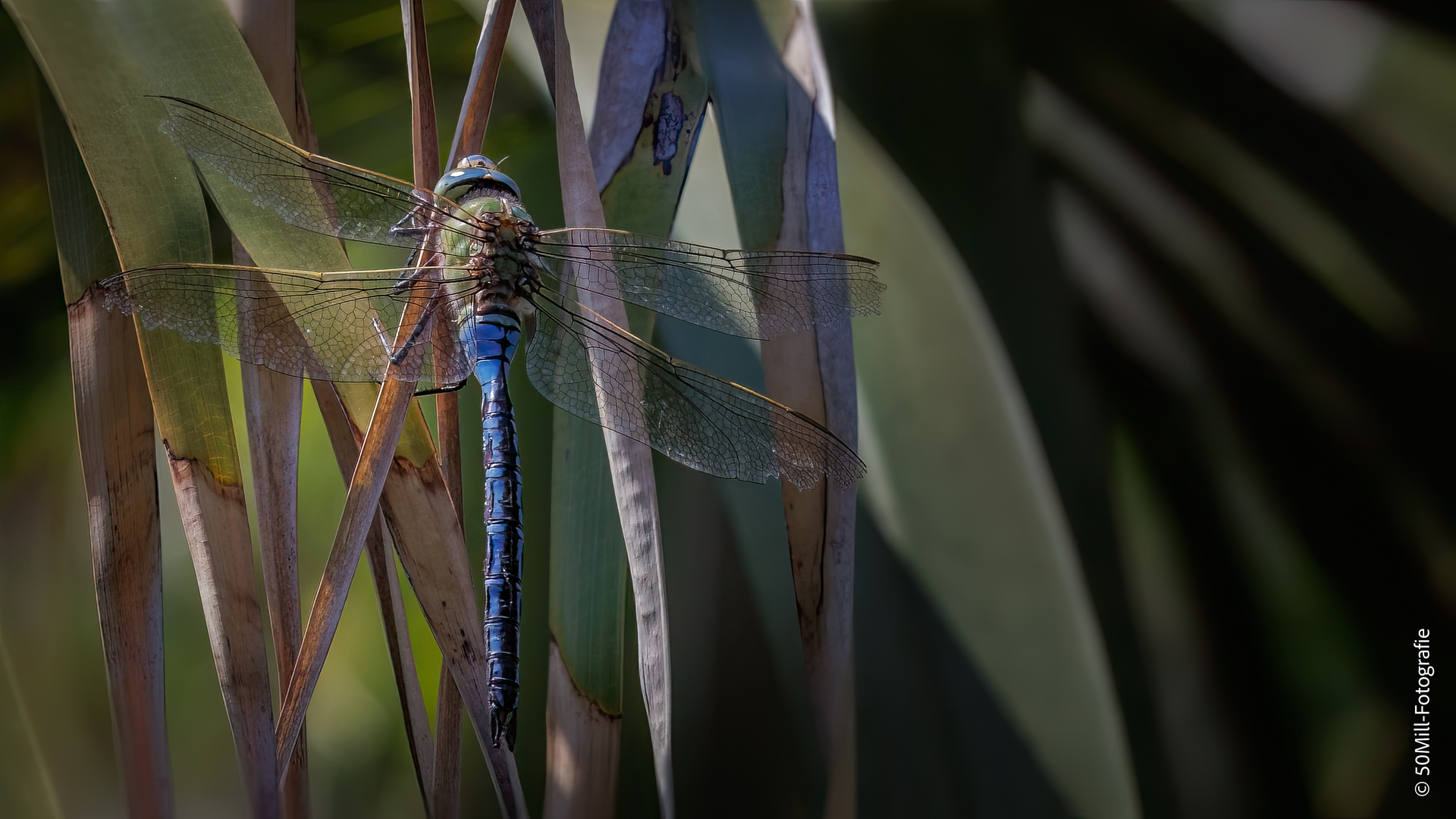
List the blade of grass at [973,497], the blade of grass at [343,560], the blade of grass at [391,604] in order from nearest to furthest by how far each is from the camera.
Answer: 1. the blade of grass at [343,560]
2. the blade of grass at [391,604]
3. the blade of grass at [973,497]

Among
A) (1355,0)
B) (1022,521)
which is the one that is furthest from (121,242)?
(1355,0)

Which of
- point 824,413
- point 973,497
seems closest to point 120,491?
point 824,413

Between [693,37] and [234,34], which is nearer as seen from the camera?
[234,34]

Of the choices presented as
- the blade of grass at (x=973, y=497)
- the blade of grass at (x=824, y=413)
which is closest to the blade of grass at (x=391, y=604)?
the blade of grass at (x=824, y=413)

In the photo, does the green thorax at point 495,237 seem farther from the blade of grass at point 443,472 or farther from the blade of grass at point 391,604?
the blade of grass at point 391,604

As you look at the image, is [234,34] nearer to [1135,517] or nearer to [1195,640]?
[1135,517]

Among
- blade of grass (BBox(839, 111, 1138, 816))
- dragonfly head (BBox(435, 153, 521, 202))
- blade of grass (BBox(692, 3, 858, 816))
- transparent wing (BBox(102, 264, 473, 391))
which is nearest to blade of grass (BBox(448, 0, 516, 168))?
dragonfly head (BBox(435, 153, 521, 202))

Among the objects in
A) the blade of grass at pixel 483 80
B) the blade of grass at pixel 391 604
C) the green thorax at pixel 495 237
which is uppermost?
the blade of grass at pixel 483 80
